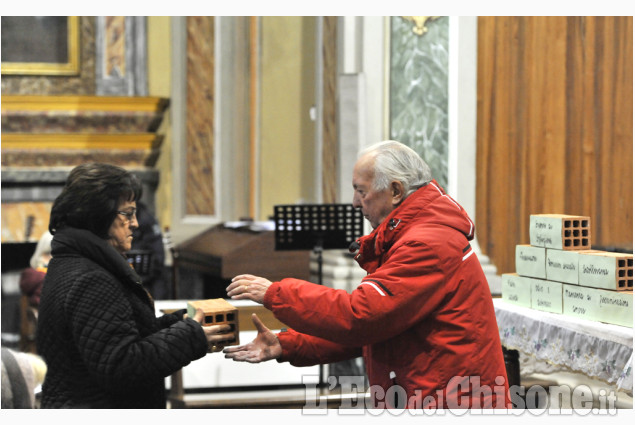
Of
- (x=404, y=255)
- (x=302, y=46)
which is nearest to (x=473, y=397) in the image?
(x=404, y=255)

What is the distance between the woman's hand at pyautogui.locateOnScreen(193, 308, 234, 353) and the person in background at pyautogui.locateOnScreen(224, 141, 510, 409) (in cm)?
15

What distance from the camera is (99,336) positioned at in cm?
227

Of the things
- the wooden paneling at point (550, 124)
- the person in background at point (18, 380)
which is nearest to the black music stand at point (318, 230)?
the wooden paneling at point (550, 124)

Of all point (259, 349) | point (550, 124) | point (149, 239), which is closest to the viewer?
point (259, 349)

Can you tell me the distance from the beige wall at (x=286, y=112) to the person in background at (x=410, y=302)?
233 inches

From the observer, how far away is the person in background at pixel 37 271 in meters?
5.76

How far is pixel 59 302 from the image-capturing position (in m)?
2.32

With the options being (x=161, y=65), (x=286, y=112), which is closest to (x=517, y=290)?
(x=286, y=112)

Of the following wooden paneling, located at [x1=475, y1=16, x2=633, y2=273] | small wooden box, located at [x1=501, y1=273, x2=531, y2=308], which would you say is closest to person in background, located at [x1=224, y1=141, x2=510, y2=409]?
small wooden box, located at [x1=501, y1=273, x2=531, y2=308]

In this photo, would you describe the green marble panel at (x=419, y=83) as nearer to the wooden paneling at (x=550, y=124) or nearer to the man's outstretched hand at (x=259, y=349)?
the wooden paneling at (x=550, y=124)

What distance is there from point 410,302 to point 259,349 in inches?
24.4

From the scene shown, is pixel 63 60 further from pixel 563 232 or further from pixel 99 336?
pixel 99 336

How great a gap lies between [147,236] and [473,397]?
5.16 meters
